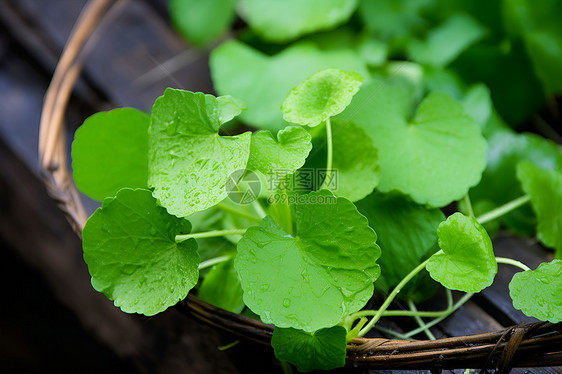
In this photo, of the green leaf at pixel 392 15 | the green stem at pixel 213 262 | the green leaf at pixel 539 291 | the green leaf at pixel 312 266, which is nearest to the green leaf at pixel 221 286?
the green stem at pixel 213 262

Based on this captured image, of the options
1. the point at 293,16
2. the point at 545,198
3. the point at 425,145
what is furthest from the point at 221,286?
the point at 293,16

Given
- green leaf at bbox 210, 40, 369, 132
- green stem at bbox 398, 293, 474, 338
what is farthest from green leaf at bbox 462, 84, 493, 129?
green stem at bbox 398, 293, 474, 338

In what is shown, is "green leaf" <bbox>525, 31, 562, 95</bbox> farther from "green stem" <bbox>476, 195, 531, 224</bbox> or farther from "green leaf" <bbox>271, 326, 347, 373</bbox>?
"green leaf" <bbox>271, 326, 347, 373</bbox>

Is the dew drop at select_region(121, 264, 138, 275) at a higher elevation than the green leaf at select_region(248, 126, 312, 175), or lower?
lower

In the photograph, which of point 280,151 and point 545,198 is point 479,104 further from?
point 280,151

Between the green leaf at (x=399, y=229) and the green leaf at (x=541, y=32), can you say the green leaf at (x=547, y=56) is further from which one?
the green leaf at (x=399, y=229)

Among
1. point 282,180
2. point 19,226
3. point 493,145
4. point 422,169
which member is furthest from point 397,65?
point 19,226

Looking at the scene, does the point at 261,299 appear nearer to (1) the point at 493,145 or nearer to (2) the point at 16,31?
(1) the point at 493,145
